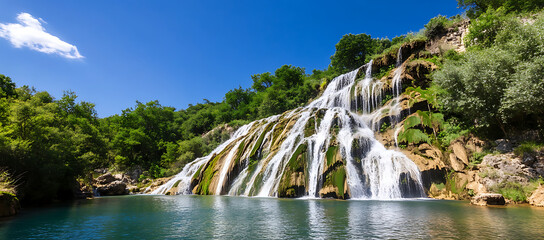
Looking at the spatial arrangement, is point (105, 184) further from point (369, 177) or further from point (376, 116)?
point (376, 116)

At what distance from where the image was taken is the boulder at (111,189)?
94.3 feet

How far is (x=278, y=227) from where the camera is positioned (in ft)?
28.2

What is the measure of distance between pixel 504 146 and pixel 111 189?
34.8 metres

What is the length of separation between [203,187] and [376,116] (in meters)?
17.9

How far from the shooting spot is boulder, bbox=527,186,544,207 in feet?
40.0

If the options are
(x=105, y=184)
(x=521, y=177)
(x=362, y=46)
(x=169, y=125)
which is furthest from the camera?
(x=169, y=125)

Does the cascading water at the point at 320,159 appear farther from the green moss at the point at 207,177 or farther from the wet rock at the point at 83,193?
the wet rock at the point at 83,193

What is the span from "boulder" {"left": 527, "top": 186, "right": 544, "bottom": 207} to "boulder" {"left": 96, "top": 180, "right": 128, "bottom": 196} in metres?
34.2

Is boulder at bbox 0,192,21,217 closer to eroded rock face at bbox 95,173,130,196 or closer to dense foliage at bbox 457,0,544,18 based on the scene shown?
eroded rock face at bbox 95,173,130,196

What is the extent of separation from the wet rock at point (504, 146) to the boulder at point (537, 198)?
358cm

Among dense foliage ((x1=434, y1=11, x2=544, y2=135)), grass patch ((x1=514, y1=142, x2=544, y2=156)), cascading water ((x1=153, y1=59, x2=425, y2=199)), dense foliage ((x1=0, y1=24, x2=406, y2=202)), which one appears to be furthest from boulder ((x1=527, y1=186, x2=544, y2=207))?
dense foliage ((x1=0, y1=24, x2=406, y2=202))

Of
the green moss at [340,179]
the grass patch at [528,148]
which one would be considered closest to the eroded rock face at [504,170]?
the grass patch at [528,148]

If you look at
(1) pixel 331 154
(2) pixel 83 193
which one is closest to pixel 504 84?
(1) pixel 331 154

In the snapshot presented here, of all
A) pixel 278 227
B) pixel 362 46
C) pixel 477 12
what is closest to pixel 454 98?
pixel 278 227
